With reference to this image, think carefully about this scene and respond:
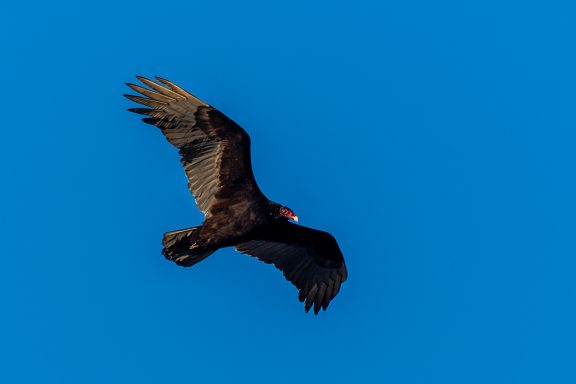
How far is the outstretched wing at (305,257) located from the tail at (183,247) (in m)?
1.30

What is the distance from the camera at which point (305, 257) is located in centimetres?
1733

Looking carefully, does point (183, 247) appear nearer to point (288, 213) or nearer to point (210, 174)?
point (210, 174)

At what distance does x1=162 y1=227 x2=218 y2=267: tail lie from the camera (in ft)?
52.0

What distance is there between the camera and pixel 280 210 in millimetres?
16125

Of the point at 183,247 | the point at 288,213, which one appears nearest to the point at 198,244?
the point at 183,247

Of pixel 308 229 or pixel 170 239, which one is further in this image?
pixel 308 229

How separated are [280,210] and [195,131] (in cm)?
165

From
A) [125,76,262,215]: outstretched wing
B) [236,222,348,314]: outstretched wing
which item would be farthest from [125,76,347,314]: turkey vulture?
[236,222,348,314]: outstretched wing

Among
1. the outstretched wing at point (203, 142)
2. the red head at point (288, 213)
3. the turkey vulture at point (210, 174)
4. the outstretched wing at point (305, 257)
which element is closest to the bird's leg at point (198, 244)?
the turkey vulture at point (210, 174)

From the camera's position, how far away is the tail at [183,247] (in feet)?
52.0

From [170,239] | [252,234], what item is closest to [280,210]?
[252,234]

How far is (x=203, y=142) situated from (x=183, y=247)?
1.51m

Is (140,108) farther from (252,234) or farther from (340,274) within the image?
(340,274)

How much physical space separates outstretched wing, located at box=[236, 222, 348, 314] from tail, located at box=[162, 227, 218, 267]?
4.27 feet
